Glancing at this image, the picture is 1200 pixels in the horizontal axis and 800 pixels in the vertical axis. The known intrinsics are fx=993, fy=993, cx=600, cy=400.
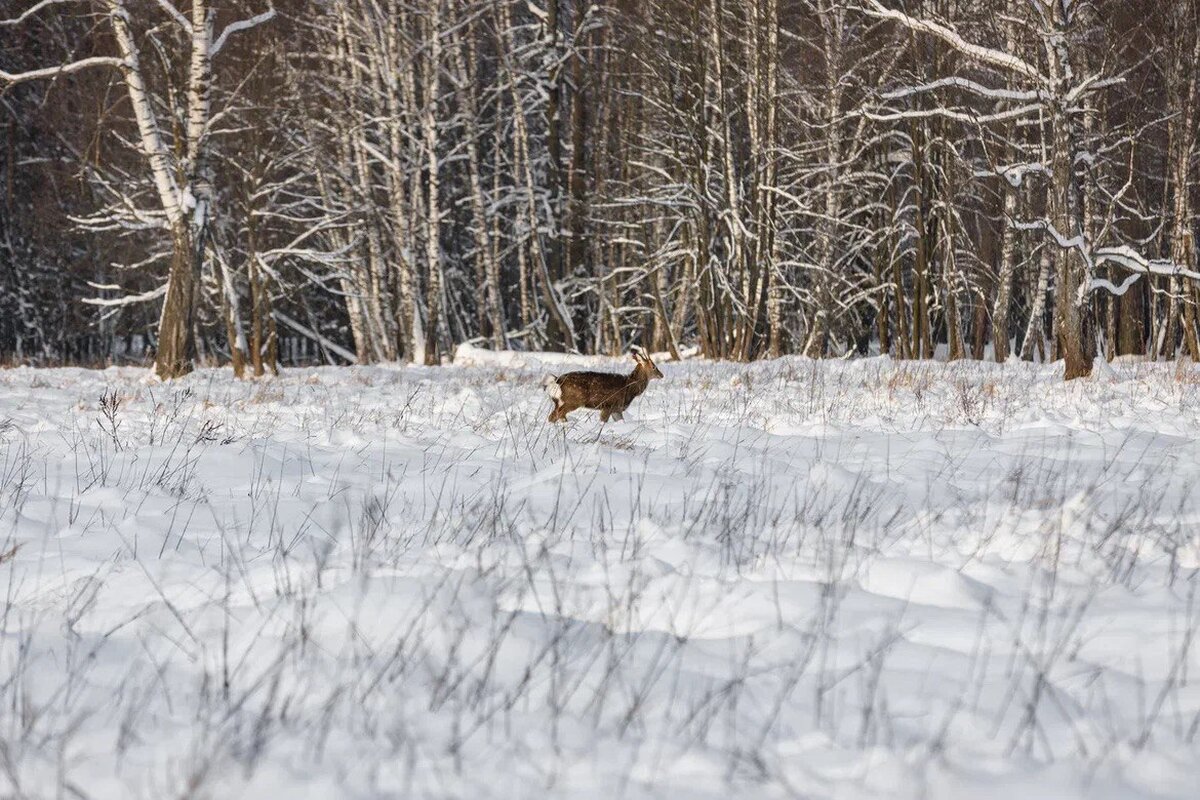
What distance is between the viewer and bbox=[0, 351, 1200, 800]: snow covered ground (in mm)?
1990

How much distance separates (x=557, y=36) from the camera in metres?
21.7

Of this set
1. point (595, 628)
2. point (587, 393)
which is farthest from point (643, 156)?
point (595, 628)

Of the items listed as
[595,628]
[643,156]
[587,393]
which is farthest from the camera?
[643,156]

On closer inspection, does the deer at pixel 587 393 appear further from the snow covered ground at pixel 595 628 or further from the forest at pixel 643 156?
the forest at pixel 643 156

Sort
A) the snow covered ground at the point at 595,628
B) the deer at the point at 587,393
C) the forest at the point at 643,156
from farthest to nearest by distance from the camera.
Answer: the forest at the point at 643,156, the deer at the point at 587,393, the snow covered ground at the point at 595,628

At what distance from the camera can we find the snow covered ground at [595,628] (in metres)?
1.99

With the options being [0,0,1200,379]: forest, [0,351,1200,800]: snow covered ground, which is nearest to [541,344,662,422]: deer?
[0,351,1200,800]: snow covered ground

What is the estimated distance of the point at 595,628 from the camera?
2775mm

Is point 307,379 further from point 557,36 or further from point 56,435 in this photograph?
point 557,36

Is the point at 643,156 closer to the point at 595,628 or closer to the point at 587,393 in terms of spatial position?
the point at 587,393

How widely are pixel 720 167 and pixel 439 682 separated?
2113 cm

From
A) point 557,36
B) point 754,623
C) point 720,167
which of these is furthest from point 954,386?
point 557,36

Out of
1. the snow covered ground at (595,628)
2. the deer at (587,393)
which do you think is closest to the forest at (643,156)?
the deer at (587,393)

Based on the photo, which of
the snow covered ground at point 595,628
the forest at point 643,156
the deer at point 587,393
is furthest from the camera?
the forest at point 643,156
